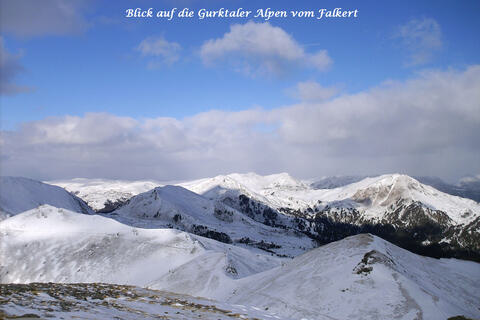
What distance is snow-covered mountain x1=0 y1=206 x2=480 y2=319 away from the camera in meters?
27.4

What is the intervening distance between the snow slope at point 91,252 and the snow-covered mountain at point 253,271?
221mm

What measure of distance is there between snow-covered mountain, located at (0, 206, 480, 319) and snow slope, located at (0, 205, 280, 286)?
0.73ft

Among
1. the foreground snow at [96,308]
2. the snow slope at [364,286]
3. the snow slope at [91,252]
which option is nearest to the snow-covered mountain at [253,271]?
the snow slope at [364,286]

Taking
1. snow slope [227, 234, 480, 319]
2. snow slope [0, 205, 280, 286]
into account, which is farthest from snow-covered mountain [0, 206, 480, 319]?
snow slope [0, 205, 280, 286]

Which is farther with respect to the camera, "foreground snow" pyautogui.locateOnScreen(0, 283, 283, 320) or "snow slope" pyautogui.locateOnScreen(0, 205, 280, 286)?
"snow slope" pyautogui.locateOnScreen(0, 205, 280, 286)

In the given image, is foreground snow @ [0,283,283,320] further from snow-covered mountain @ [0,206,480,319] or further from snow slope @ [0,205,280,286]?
snow slope @ [0,205,280,286]

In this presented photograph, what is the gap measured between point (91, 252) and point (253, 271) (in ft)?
122

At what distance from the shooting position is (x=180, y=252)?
2933 inches

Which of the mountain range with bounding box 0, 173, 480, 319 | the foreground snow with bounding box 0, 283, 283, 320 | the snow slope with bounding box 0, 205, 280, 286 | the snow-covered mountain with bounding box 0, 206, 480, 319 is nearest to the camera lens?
the foreground snow with bounding box 0, 283, 283, 320

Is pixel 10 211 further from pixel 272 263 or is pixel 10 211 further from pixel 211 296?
→ pixel 211 296

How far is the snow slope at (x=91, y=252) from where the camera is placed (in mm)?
66750

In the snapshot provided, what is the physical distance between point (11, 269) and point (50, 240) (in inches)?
420

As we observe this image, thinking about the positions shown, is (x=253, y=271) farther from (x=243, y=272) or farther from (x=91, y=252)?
(x=91, y=252)

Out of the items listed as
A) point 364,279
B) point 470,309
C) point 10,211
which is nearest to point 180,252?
point 364,279
